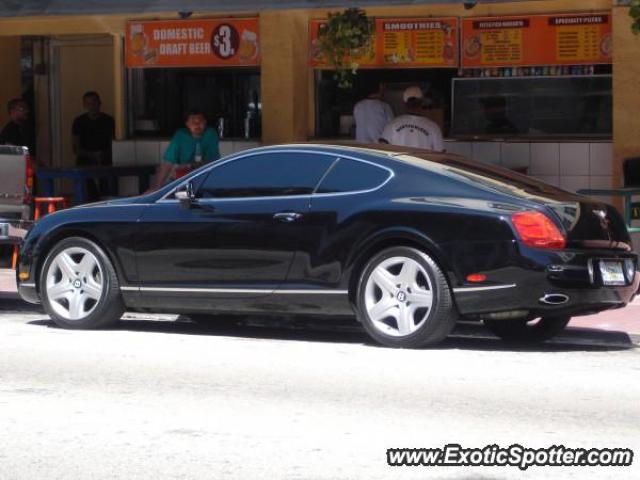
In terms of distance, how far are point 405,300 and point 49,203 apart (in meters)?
7.64

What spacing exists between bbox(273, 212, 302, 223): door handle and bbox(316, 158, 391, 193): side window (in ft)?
0.81

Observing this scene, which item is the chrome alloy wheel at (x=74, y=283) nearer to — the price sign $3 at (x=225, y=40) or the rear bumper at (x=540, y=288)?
the rear bumper at (x=540, y=288)

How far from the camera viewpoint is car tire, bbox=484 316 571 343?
11328mm

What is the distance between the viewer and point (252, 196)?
11.3 m

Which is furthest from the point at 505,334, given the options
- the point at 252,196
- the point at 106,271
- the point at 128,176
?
the point at 128,176

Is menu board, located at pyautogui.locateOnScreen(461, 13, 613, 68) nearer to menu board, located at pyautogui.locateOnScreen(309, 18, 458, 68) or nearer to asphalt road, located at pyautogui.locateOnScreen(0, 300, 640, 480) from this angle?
menu board, located at pyautogui.locateOnScreen(309, 18, 458, 68)

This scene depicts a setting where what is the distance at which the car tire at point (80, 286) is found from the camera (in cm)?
1171

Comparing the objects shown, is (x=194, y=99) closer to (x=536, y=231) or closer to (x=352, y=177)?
(x=352, y=177)

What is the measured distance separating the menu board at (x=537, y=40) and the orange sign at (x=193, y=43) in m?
2.74

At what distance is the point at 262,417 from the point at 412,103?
7854 mm

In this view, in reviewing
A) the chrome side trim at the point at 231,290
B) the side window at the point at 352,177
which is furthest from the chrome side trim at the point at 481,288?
the side window at the point at 352,177

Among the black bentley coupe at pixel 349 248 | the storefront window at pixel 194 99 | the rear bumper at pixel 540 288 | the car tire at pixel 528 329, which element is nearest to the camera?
the rear bumper at pixel 540 288

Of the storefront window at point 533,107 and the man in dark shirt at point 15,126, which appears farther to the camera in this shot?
the man in dark shirt at point 15,126

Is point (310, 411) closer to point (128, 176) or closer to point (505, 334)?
point (505, 334)
